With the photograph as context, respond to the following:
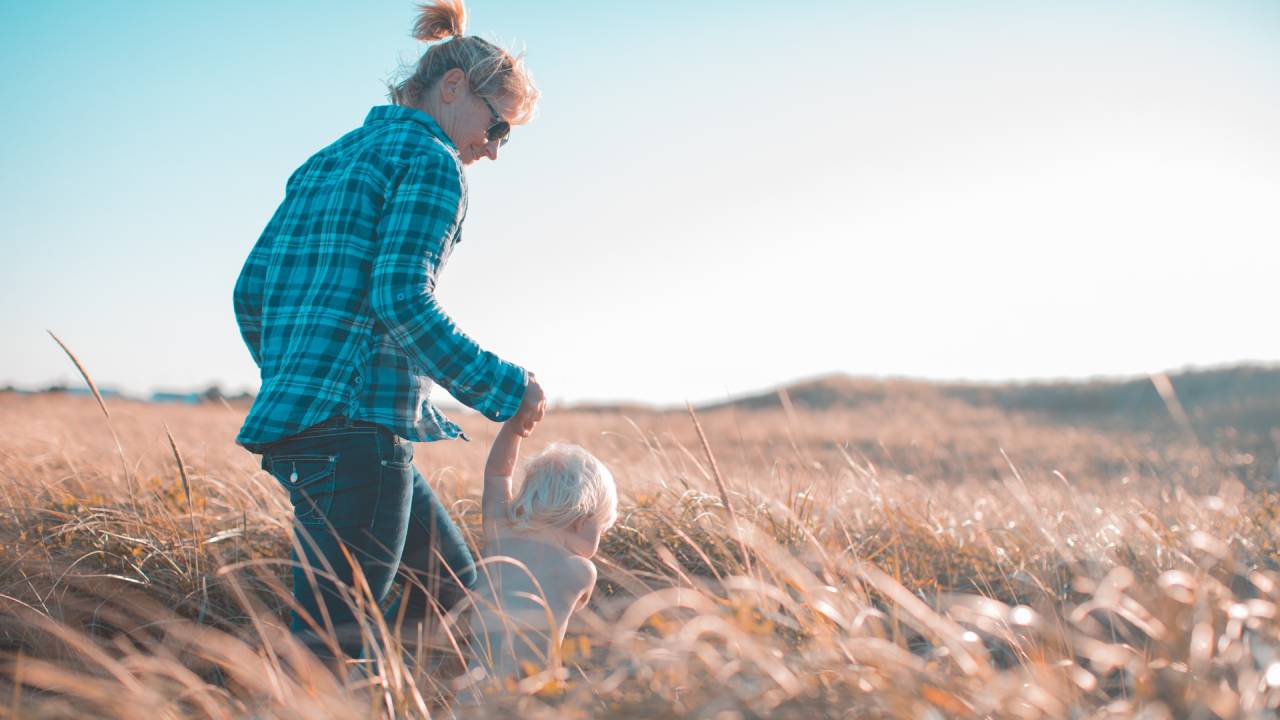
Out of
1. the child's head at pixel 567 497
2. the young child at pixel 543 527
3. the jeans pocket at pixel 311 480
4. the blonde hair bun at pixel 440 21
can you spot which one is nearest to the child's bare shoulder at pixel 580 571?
the young child at pixel 543 527

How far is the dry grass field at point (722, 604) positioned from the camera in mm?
1368

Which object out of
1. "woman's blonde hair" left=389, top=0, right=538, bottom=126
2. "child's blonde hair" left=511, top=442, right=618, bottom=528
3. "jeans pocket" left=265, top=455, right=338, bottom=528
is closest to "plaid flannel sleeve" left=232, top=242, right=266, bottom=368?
"jeans pocket" left=265, top=455, right=338, bottom=528

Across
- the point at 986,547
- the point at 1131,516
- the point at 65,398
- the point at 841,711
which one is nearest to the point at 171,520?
the point at 841,711

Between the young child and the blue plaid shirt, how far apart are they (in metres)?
0.32

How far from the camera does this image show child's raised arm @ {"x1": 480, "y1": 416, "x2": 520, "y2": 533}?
2.37 meters

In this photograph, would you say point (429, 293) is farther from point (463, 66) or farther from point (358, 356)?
point (463, 66)

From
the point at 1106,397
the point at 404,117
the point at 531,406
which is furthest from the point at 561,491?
the point at 1106,397

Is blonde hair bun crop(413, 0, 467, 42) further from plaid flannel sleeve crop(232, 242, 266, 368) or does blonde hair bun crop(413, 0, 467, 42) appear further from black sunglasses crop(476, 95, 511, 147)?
plaid flannel sleeve crop(232, 242, 266, 368)

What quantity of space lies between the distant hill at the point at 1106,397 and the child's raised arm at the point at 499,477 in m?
14.4

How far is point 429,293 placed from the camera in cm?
201

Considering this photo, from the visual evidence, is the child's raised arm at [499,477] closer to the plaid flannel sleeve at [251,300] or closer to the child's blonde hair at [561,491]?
the child's blonde hair at [561,491]

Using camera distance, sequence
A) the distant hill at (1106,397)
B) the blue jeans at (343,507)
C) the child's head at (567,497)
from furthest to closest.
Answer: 1. the distant hill at (1106,397)
2. the child's head at (567,497)
3. the blue jeans at (343,507)

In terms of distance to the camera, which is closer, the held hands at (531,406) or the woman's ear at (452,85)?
the held hands at (531,406)

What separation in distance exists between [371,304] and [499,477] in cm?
72
